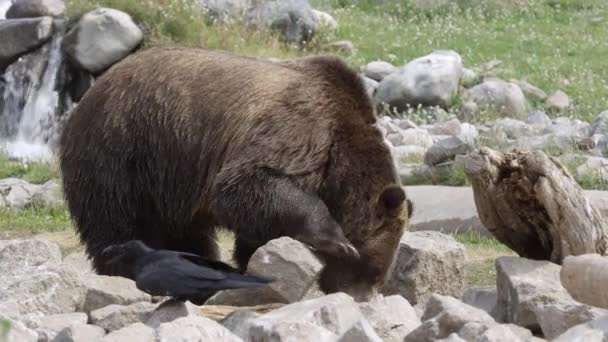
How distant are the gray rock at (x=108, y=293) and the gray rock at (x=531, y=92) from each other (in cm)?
1240

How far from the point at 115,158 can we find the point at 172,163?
1.06 ft

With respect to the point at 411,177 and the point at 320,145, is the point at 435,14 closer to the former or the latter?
the point at 411,177

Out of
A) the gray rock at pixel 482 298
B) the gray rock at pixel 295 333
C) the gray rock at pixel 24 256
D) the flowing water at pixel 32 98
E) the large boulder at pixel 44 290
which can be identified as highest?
the gray rock at pixel 295 333

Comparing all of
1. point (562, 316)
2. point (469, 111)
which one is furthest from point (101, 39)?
point (562, 316)

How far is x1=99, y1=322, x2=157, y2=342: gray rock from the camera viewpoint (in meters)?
4.71

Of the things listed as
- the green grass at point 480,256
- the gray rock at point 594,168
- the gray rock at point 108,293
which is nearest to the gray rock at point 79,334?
the gray rock at point 108,293

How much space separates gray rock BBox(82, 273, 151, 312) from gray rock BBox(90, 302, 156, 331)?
53cm

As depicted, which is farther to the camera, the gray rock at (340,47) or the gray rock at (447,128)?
the gray rock at (340,47)

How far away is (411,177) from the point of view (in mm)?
12156

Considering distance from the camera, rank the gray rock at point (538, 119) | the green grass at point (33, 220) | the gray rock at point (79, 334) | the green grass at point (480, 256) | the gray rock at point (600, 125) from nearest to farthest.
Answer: the gray rock at point (79, 334) < the green grass at point (480, 256) < the green grass at point (33, 220) < the gray rock at point (600, 125) < the gray rock at point (538, 119)

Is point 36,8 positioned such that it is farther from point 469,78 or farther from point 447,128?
point 447,128

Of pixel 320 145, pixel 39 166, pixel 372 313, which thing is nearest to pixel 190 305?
pixel 372 313

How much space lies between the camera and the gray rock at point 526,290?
19.0 feet

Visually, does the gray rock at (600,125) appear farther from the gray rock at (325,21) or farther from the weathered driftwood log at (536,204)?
the weathered driftwood log at (536,204)
